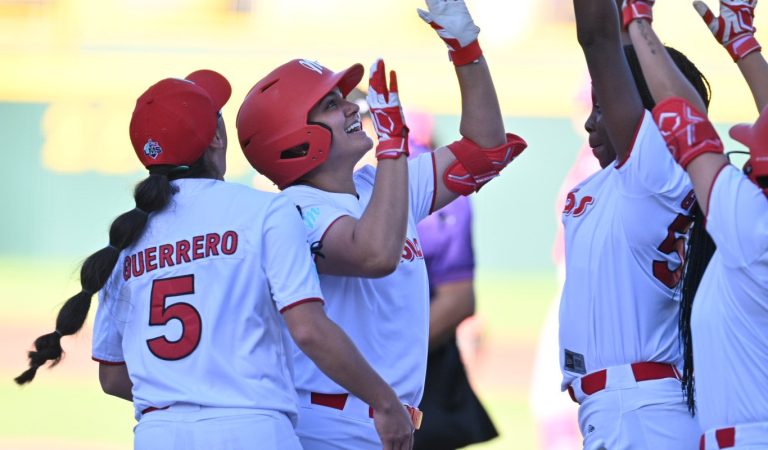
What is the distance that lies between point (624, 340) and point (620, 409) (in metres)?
0.17

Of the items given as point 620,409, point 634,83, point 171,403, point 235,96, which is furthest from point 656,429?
point 235,96

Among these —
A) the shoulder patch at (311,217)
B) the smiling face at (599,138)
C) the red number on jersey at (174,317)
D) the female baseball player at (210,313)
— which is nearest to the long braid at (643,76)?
the smiling face at (599,138)

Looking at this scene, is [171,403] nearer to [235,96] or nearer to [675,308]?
[675,308]

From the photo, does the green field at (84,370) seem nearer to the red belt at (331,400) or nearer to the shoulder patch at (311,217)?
the red belt at (331,400)

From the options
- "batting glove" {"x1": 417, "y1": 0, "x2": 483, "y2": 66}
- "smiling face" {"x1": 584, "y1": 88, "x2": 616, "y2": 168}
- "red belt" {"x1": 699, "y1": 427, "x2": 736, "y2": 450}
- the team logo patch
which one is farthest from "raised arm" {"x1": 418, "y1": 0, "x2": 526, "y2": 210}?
"red belt" {"x1": 699, "y1": 427, "x2": 736, "y2": 450}

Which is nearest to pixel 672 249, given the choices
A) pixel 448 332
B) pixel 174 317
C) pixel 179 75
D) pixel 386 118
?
pixel 386 118

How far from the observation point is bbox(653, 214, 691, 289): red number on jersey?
3289 mm

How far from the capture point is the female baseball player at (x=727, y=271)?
2.64 metres

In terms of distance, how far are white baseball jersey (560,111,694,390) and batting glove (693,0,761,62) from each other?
29cm

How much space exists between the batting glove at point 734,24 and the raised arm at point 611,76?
0.72 feet

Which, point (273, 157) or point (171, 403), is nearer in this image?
point (171, 403)

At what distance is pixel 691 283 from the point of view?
10.7 ft

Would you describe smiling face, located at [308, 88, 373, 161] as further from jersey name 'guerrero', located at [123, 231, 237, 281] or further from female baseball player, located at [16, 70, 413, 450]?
jersey name 'guerrero', located at [123, 231, 237, 281]

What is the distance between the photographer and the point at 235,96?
6.49m
